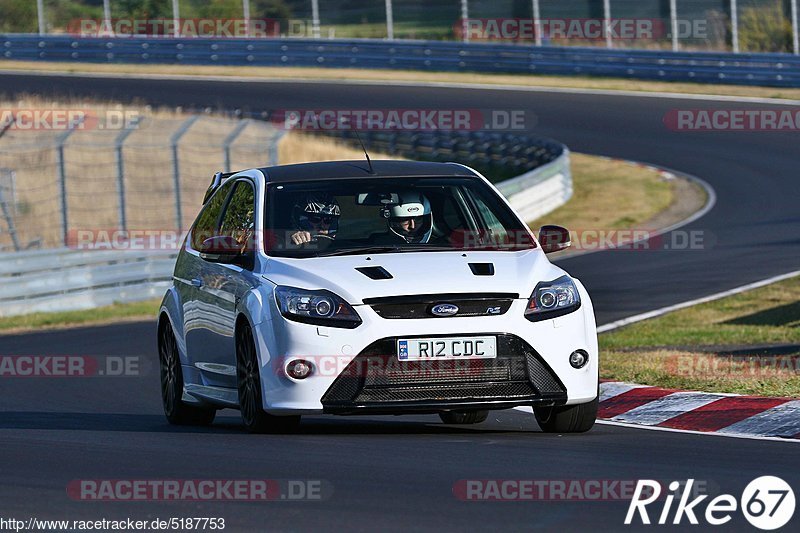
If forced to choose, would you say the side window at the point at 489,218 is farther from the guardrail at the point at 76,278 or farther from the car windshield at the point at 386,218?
the guardrail at the point at 76,278

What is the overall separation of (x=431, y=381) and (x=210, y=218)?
2760 mm

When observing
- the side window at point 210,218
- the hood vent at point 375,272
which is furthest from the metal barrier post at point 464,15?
the hood vent at point 375,272

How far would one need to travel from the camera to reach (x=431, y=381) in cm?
823

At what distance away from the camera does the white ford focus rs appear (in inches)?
323

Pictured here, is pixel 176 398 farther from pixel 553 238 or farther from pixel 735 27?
pixel 735 27

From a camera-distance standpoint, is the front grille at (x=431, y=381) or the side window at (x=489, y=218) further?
the side window at (x=489, y=218)

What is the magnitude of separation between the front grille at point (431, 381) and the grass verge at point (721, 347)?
2332 mm

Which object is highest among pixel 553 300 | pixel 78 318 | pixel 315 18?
pixel 315 18

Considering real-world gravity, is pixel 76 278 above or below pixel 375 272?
below

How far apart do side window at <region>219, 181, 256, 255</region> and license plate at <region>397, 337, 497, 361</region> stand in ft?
4.44

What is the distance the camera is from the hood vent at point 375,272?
8359 millimetres

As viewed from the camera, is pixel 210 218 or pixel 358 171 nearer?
pixel 358 171

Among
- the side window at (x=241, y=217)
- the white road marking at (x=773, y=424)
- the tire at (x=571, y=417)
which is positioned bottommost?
the white road marking at (x=773, y=424)

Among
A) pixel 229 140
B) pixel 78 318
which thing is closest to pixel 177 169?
pixel 229 140
